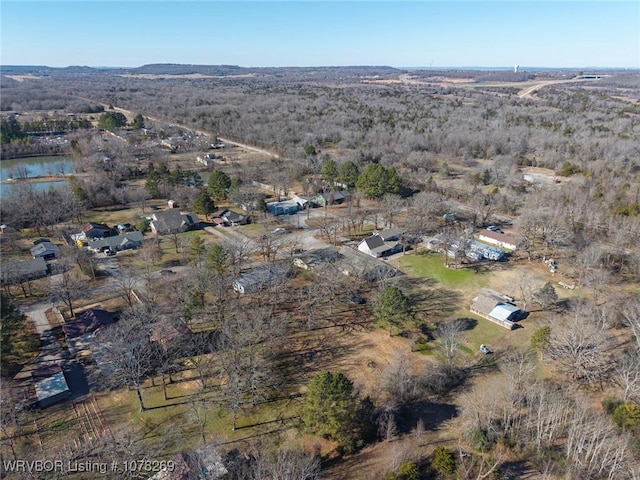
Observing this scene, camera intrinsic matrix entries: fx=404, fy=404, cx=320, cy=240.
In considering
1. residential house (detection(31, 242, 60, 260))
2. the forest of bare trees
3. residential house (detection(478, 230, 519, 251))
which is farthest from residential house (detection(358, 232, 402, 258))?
residential house (detection(31, 242, 60, 260))

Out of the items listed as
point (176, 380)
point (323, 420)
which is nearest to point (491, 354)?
point (323, 420)

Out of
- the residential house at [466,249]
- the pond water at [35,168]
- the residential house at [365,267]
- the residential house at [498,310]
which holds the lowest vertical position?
the residential house at [498,310]

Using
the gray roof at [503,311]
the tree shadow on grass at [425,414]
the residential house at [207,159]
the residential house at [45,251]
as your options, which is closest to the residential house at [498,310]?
the gray roof at [503,311]

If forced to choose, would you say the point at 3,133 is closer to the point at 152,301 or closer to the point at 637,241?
the point at 152,301

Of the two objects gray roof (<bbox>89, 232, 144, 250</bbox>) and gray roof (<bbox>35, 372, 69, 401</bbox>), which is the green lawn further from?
gray roof (<bbox>89, 232, 144, 250</bbox>)

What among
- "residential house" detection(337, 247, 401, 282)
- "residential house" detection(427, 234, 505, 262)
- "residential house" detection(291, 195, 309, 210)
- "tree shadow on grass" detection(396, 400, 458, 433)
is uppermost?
"residential house" detection(291, 195, 309, 210)

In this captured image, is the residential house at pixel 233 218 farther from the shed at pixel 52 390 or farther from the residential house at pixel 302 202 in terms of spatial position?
the shed at pixel 52 390

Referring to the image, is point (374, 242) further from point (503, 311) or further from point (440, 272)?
point (503, 311)
